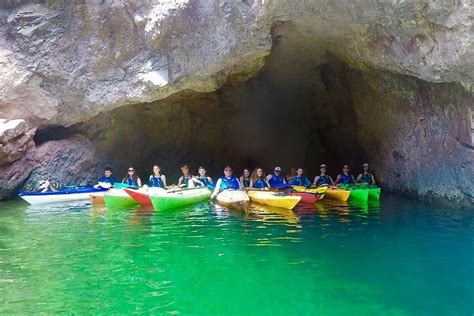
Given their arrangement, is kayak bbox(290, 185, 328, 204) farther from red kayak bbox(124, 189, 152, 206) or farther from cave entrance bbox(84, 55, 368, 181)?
cave entrance bbox(84, 55, 368, 181)

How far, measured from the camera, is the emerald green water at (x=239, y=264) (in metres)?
4.41

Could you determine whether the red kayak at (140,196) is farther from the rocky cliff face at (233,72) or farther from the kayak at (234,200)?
the rocky cliff face at (233,72)

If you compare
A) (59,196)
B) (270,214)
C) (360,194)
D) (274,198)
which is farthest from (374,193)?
(59,196)

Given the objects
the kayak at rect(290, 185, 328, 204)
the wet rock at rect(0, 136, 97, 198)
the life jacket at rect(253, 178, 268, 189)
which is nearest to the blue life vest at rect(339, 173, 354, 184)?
the kayak at rect(290, 185, 328, 204)

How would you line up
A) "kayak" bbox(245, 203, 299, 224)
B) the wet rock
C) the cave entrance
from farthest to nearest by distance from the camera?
the cave entrance
the wet rock
"kayak" bbox(245, 203, 299, 224)

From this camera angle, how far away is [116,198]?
35.9ft

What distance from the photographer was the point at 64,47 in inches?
505

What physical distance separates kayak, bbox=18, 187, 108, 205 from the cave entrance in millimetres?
3229

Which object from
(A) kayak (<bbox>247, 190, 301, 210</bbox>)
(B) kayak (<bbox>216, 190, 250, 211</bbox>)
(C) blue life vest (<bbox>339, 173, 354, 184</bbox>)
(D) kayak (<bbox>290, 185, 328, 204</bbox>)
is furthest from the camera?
(C) blue life vest (<bbox>339, 173, 354, 184</bbox>)

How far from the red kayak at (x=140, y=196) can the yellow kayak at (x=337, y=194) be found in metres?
5.19

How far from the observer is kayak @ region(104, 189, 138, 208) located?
1088 centimetres

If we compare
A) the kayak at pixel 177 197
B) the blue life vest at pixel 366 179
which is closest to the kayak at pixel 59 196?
the kayak at pixel 177 197

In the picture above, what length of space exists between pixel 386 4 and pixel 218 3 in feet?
13.4

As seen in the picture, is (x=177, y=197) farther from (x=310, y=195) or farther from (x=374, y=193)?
(x=374, y=193)
